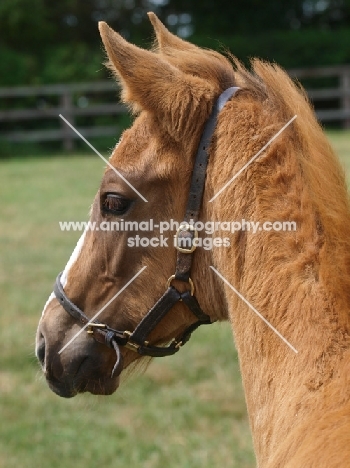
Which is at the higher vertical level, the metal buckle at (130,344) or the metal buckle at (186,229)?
the metal buckle at (186,229)

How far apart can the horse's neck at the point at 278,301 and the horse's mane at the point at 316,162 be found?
3 centimetres

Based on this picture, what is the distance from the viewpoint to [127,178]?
2.43 meters

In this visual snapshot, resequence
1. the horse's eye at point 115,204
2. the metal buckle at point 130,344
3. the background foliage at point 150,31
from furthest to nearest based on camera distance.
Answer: the background foliage at point 150,31 → the metal buckle at point 130,344 → the horse's eye at point 115,204

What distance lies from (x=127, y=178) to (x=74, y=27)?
28421mm

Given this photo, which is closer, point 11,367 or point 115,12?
point 11,367

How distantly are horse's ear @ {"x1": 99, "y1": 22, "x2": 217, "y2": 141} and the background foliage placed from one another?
21804 millimetres

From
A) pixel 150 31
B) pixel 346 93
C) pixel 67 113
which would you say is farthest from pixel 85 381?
pixel 150 31

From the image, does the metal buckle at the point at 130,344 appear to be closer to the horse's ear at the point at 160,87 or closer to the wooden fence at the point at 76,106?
the horse's ear at the point at 160,87

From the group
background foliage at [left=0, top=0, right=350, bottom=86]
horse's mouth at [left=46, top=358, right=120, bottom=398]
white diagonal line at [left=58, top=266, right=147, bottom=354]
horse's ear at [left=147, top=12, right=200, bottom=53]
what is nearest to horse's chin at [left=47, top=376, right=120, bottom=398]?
horse's mouth at [left=46, top=358, right=120, bottom=398]

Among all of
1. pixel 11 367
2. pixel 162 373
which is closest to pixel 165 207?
pixel 162 373

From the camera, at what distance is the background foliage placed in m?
25.7

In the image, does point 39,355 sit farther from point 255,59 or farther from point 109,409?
point 109,409

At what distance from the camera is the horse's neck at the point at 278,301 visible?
208 cm

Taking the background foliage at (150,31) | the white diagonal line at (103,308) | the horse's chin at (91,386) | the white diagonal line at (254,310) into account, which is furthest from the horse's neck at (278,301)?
the background foliage at (150,31)
